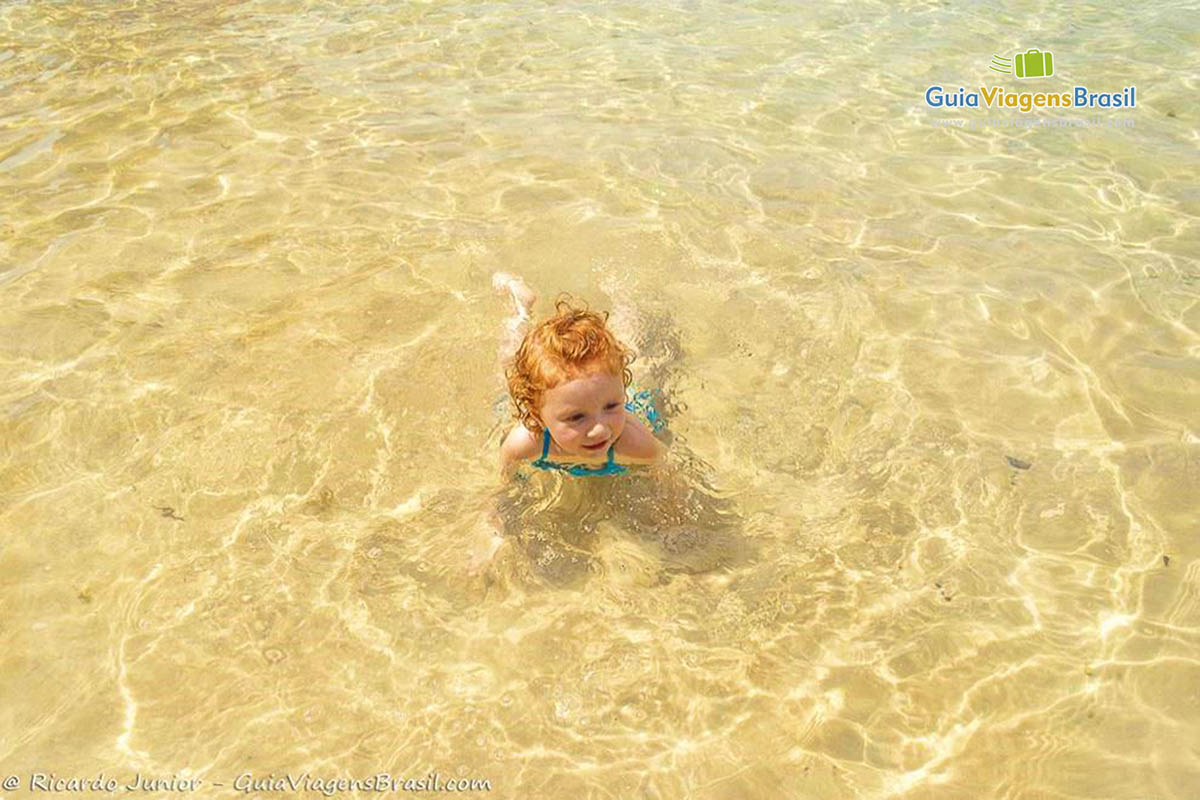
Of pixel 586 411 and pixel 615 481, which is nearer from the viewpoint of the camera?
pixel 586 411

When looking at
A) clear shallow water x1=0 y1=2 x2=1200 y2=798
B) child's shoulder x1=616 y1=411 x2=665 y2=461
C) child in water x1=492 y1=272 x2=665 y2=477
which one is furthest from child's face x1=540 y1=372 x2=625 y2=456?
clear shallow water x1=0 y1=2 x2=1200 y2=798

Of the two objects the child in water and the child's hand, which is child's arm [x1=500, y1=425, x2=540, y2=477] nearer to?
the child in water

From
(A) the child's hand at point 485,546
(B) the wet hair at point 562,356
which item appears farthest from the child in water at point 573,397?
(A) the child's hand at point 485,546

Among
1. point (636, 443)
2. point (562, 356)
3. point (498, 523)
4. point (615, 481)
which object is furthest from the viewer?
point (615, 481)

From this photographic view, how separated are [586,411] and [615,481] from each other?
72 centimetres

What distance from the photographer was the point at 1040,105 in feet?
24.7

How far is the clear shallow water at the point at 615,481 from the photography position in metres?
2.86

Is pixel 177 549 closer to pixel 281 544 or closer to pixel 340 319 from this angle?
pixel 281 544

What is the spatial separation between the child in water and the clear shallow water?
0.35 m

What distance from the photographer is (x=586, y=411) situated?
303 cm

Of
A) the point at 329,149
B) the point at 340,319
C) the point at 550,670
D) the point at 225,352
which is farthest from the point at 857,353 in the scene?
the point at 329,149

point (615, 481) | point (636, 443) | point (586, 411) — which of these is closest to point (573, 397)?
point (586, 411)

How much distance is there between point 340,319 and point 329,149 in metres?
2.53

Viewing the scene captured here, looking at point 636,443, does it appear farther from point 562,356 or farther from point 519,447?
point 562,356
